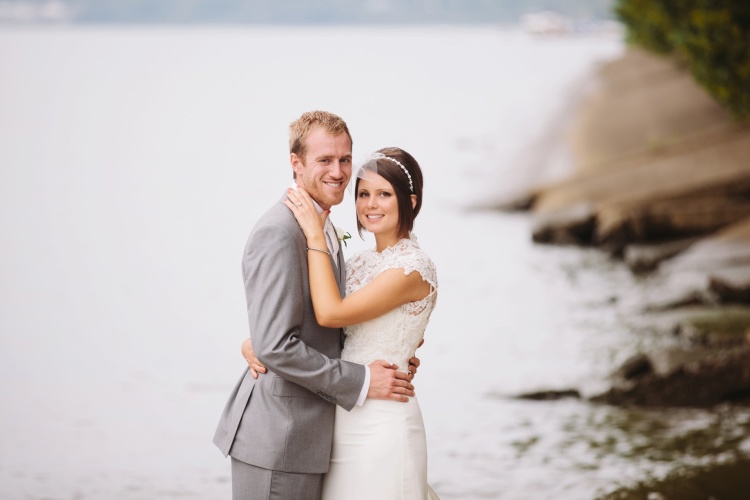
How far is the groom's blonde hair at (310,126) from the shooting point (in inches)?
144

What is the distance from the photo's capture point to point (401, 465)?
3.76 metres

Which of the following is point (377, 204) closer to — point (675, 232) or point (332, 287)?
point (332, 287)

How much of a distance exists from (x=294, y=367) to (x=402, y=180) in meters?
0.78

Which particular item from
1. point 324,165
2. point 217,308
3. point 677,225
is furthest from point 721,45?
point 324,165

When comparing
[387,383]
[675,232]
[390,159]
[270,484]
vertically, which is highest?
[675,232]

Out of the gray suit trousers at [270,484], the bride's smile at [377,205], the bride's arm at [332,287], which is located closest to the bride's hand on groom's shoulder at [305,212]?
the bride's arm at [332,287]

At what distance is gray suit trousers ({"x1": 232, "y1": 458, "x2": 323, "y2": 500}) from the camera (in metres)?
3.69

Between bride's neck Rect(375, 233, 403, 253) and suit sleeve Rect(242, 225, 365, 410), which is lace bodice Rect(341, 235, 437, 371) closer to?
bride's neck Rect(375, 233, 403, 253)

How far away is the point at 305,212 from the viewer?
3.66 m

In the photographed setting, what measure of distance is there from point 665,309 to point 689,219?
338 cm

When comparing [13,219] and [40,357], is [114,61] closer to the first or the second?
[13,219]

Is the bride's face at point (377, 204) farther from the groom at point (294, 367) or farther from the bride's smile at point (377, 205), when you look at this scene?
the groom at point (294, 367)

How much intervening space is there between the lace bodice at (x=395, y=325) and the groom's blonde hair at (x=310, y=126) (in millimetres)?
493

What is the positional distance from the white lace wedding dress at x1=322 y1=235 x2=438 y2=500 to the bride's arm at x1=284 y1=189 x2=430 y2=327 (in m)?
0.06
